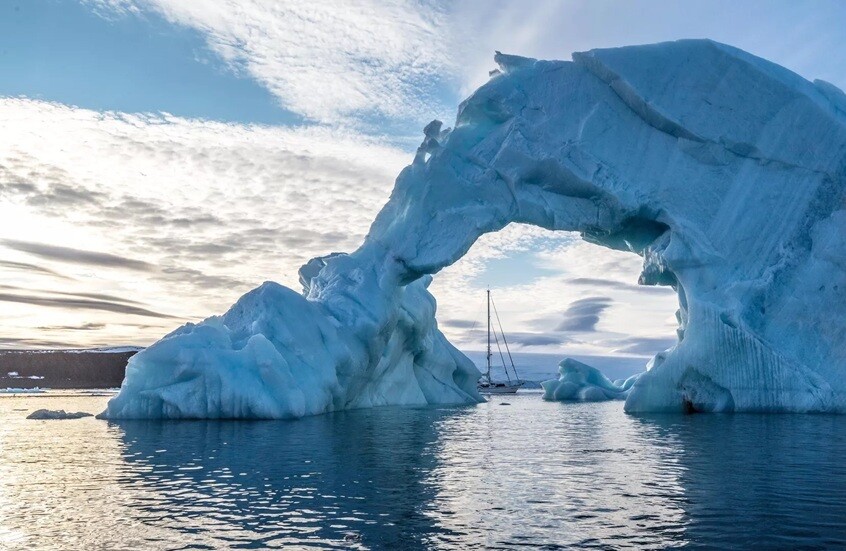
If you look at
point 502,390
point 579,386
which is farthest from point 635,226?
point 502,390

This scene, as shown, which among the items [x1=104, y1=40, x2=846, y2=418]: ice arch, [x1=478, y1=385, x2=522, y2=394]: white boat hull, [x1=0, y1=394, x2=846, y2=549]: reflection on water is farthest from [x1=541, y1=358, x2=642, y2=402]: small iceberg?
[x1=0, y1=394, x2=846, y2=549]: reflection on water

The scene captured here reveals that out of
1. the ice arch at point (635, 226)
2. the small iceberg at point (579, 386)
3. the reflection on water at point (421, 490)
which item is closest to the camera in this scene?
the reflection on water at point (421, 490)

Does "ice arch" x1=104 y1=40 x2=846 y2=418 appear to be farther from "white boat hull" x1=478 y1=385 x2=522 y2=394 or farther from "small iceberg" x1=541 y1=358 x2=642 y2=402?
"white boat hull" x1=478 y1=385 x2=522 y2=394

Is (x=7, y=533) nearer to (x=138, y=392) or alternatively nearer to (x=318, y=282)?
(x=138, y=392)

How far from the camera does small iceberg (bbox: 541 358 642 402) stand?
4531cm

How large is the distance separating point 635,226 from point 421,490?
802 inches

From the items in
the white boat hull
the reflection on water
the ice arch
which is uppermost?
the ice arch

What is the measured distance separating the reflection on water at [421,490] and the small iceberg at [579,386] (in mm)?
28081

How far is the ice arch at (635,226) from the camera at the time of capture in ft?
74.8

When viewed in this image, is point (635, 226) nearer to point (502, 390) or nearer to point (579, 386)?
point (579, 386)

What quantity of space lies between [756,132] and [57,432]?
21956 millimetres

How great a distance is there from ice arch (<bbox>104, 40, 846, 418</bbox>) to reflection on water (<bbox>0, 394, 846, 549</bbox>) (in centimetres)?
573

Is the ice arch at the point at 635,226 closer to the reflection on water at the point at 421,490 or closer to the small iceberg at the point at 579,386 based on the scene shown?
the reflection on water at the point at 421,490

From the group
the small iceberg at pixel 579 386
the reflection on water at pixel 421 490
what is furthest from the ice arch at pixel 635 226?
the small iceberg at pixel 579 386
